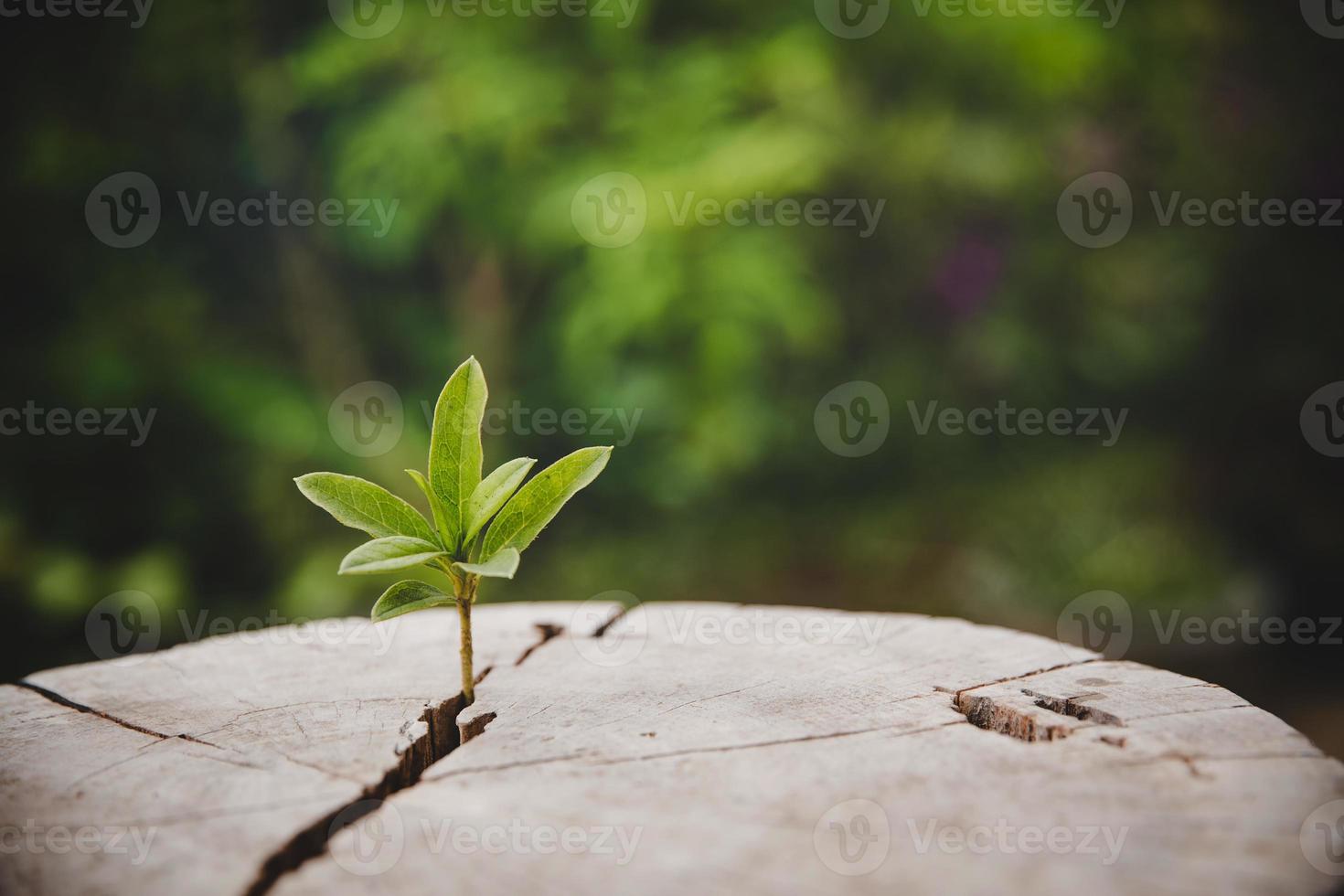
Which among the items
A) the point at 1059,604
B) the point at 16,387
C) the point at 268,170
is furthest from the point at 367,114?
the point at 1059,604

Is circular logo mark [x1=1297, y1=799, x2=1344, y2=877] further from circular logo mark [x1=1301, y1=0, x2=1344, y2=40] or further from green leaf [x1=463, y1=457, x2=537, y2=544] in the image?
circular logo mark [x1=1301, y1=0, x2=1344, y2=40]

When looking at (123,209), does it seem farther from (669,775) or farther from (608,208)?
(669,775)

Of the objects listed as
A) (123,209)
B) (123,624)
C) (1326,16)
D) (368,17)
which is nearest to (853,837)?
(123,624)

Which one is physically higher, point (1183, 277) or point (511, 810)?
point (1183, 277)

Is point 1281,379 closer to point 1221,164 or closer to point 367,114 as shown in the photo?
point 1221,164

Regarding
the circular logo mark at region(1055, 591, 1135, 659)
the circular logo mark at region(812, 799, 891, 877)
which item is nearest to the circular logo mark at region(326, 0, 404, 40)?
the circular logo mark at region(812, 799, 891, 877)

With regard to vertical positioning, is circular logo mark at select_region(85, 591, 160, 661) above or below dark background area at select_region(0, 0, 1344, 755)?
below
